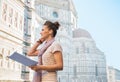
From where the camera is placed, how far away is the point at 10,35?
9602 mm

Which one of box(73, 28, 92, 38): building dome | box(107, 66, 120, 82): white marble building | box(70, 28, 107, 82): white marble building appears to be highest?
box(73, 28, 92, 38): building dome

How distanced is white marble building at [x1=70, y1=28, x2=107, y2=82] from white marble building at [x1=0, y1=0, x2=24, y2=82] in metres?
27.4

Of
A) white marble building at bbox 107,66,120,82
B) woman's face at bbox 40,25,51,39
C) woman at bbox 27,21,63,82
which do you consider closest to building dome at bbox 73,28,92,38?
white marble building at bbox 107,66,120,82

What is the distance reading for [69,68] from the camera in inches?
1455

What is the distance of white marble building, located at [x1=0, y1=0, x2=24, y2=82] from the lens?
882 centimetres

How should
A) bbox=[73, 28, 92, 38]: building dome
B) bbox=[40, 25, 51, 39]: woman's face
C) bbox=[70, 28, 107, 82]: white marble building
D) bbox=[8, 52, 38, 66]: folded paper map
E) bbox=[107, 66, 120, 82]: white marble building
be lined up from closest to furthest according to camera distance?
1. bbox=[8, 52, 38, 66]: folded paper map
2. bbox=[40, 25, 51, 39]: woman's face
3. bbox=[70, 28, 107, 82]: white marble building
4. bbox=[73, 28, 92, 38]: building dome
5. bbox=[107, 66, 120, 82]: white marble building

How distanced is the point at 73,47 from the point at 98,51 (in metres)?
4.59

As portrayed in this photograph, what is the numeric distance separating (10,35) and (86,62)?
29309 millimetres

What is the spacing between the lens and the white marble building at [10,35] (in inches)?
347

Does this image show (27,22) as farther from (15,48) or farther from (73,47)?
(73,47)

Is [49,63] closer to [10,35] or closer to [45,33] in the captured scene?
[45,33]

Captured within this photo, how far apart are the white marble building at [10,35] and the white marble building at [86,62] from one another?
27.4m

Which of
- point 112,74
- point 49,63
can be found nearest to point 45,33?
point 49,63

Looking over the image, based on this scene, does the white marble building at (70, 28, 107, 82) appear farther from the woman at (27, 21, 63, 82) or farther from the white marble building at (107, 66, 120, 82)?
the woman at (27, 21, 63, 82)
